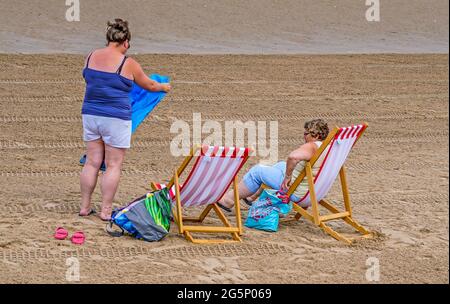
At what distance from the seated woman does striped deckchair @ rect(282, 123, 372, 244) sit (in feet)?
0.21

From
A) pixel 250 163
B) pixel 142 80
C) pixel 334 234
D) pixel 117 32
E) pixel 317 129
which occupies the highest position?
pixel 117 32

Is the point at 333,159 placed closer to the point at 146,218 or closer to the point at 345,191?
the point at 345,191

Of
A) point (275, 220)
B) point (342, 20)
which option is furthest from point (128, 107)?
point (342, 20)

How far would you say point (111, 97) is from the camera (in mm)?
7496

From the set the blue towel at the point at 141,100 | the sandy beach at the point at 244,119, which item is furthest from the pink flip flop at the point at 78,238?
the blue towel at the point at 141,100

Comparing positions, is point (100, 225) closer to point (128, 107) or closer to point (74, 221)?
point (74, 221)

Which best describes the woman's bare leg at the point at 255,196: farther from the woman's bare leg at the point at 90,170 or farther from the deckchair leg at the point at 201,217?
the woman's bare leg at the point at 90,170

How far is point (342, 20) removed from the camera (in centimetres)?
2066

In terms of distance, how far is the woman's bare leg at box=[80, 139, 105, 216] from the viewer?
774cm

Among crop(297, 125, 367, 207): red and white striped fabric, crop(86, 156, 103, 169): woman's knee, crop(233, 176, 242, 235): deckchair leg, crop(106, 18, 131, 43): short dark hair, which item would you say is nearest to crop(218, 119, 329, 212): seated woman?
crop(297, 125, 367, 207): red and white striped fabric

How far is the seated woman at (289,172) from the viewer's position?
25.1 ft

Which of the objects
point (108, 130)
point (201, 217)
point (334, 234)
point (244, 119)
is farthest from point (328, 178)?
point (244, 119)

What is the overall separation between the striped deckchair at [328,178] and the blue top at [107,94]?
1.40m

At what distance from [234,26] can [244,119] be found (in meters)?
7.74
